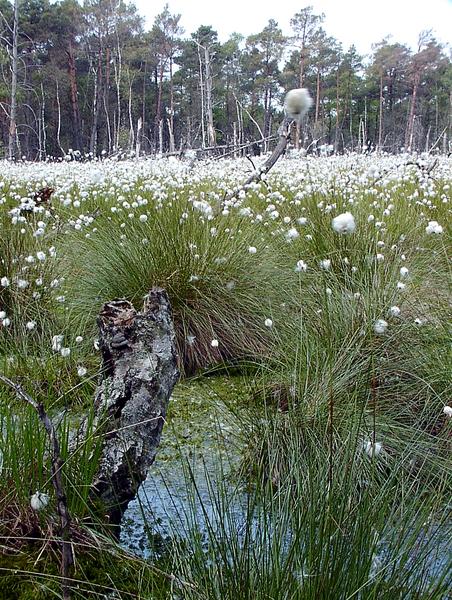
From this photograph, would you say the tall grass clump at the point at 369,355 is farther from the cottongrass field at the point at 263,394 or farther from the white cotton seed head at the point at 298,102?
the white cotton seed head at the point at 298,102

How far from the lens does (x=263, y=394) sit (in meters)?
2.43

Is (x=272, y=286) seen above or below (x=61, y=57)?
below

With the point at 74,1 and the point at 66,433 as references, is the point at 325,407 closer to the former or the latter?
the point at 66,433

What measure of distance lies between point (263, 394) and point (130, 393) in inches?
26.0

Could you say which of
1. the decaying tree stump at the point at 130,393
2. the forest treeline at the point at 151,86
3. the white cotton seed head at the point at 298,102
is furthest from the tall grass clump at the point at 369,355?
the forest treeline at the point at 151,86

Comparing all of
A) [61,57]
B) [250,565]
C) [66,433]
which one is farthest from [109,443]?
[61,57]

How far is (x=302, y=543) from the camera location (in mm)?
1531

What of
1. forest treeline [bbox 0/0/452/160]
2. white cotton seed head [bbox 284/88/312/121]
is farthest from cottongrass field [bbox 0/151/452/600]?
forest treeline [bbox 0/0/452/160]

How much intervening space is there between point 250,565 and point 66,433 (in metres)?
0.67

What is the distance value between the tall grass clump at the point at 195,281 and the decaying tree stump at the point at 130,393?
57.8 inches

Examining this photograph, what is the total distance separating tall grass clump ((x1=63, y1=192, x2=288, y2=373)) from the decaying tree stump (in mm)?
1469

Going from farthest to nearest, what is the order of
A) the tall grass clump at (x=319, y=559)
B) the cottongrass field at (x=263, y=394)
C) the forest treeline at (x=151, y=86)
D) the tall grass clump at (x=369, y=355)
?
the forest treeline at (x=151, y=86)
the tall grass clump at (x=369, y=355)
the cottongrass field at (x=263, y=394)
the tall grass clump at (x=319, y=559)

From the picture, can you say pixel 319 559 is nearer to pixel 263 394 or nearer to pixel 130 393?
pixel 130 393

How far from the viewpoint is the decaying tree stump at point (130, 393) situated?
190 cm
